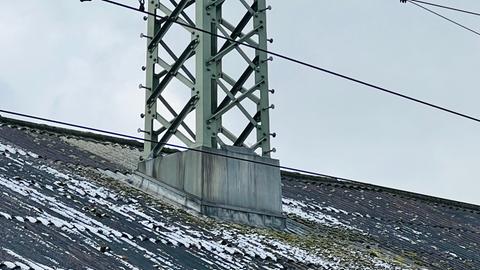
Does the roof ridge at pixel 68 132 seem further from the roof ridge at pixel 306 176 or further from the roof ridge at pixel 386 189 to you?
the roof ridge at pixel 386 189

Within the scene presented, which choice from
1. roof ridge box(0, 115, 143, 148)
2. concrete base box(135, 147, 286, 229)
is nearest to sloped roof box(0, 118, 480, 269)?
roof ridge box(0, 115, 143, 148)

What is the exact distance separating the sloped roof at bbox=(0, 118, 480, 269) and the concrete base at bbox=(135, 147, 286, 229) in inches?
9.0

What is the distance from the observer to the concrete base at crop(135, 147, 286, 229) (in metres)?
11.3

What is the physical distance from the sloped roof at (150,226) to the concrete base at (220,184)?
0.23 m

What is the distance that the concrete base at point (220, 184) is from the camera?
11.3m

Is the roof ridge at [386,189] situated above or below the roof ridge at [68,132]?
below

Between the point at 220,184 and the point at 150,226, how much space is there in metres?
1.40

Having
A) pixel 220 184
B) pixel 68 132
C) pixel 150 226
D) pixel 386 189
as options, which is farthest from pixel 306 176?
pixel 150 226

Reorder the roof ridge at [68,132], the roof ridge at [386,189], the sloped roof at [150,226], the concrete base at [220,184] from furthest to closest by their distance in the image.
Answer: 1. the roof ridge at [386,189]
2. the roof ridge at [68,132]
3. the concrete base at [220,184]
4. the sloped roof at [150,226]

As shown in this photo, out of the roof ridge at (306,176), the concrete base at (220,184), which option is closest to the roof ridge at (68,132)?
the roof ridge at (306,176)

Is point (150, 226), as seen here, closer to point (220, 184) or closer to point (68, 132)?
point (220, 184)

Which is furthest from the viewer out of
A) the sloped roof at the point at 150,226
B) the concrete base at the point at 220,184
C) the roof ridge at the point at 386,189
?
the roof ridge at the point at 386,189

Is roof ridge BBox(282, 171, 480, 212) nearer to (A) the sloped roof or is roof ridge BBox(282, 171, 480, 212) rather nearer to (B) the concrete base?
(A) the sloped roof

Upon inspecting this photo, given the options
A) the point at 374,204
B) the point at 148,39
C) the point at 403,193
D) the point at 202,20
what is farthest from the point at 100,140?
the point at 403,193
